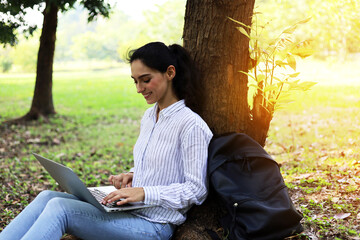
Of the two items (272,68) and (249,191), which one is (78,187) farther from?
(272,68)

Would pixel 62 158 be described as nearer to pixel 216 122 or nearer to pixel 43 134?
pixel 43 134

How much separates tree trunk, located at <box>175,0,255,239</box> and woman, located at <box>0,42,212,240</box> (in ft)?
0.55

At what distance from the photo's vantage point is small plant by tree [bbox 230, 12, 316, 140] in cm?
243

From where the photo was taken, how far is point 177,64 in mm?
2400

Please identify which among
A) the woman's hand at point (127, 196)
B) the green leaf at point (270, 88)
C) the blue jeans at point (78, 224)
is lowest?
the blue jeans at point (78, 224)

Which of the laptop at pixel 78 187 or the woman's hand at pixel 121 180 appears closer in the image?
the laptop at pixel 78 187

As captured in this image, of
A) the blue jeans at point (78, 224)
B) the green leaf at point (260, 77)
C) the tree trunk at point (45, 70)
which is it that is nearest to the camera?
the blue jeans at point (78, 224)

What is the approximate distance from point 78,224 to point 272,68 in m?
1.53

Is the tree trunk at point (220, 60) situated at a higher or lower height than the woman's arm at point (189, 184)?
higher

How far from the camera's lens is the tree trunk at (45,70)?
303 inches

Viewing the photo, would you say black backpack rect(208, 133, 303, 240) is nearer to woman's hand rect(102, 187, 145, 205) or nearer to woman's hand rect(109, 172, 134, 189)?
woman's hand rect(102, 187, 145, 205)

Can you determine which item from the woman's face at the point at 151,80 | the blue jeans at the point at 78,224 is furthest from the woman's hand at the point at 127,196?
the woman's face at the point at 151,80

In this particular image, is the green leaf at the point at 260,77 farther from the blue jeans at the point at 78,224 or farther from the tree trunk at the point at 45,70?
the tree trunk at the point at 45,70

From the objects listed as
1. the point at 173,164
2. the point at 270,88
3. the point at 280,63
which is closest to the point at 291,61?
the point at 280,63
